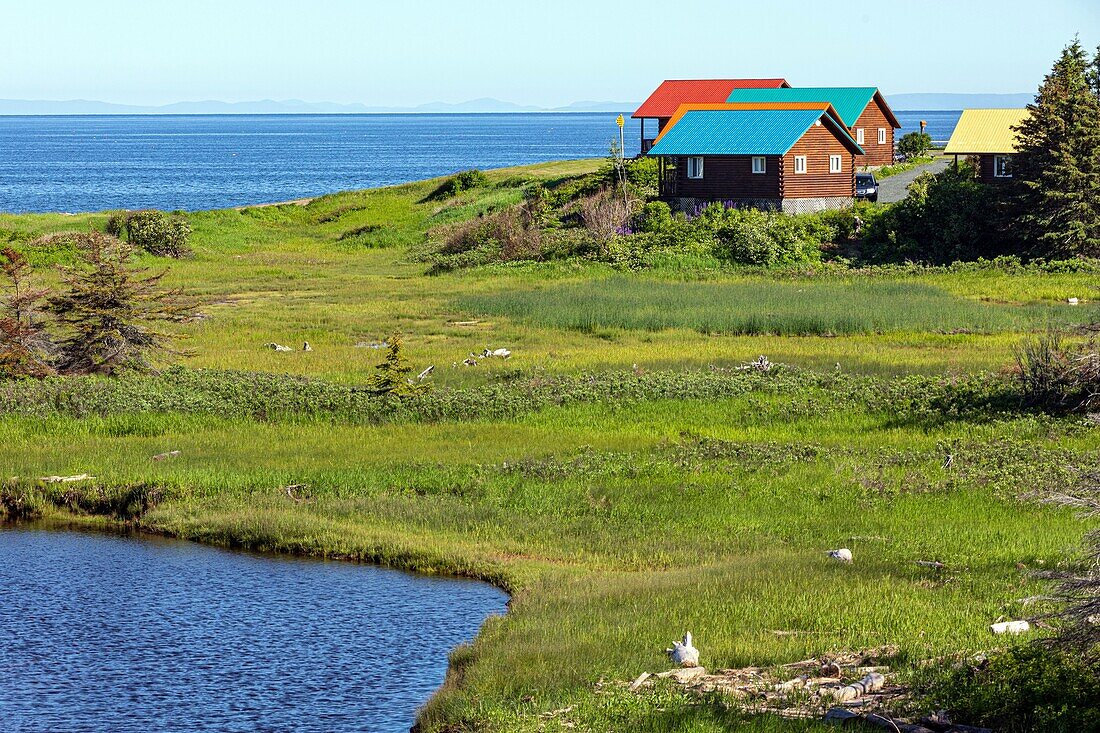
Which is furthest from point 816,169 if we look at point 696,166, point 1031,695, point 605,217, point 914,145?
point 1031,695

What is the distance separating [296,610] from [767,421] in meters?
14.5

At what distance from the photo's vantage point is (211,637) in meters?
19.4

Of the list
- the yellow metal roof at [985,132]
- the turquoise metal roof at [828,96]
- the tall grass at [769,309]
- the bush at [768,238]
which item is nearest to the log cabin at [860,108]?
the turquoise metal roof at [828,96]

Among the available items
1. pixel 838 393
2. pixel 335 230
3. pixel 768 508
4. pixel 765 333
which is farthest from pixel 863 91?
pixel 768 508

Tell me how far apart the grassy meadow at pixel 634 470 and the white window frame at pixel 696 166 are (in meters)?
24.1

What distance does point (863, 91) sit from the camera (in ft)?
308

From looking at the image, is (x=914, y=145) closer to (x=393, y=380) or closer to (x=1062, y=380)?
(x=1062, y=380)

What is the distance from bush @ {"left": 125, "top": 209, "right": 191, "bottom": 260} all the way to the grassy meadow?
1036 inches

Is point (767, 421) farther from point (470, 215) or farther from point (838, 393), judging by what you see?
point (470, 215)

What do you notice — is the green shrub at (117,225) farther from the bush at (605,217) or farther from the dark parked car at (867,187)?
the dark parked car at (867,187)

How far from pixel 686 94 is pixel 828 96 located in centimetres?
1256

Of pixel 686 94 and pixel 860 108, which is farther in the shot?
pixel 686 94

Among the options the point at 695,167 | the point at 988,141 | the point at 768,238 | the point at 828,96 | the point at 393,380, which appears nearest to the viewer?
the point at 393,380

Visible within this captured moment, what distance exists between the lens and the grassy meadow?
1706 centimetres
